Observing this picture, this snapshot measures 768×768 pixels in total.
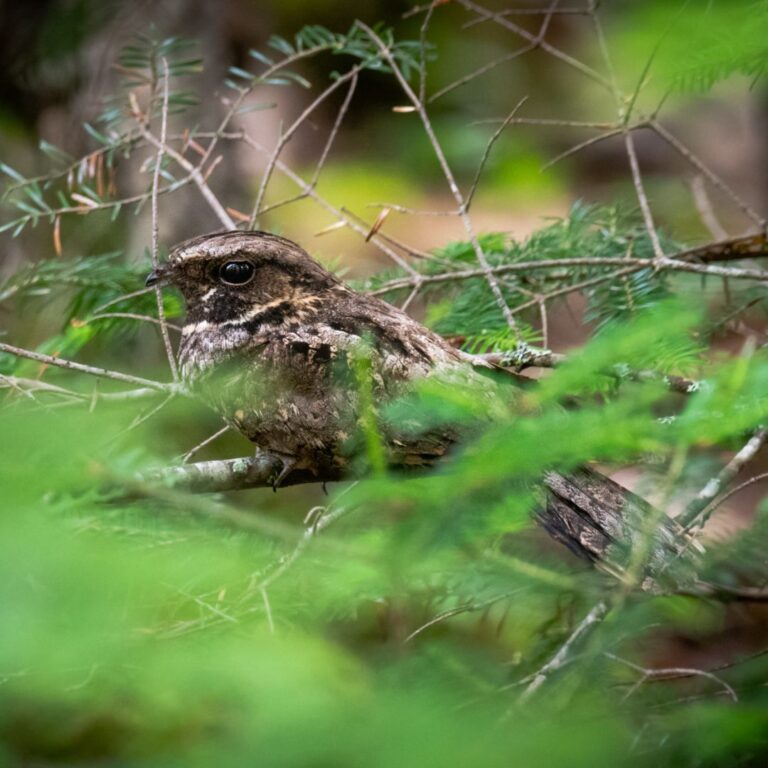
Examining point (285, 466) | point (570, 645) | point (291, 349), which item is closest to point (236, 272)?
point (291, 349)

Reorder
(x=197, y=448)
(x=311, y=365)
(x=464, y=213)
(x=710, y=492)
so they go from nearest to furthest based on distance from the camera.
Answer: (x=710, y=492) → (x=197, y=448) → (x=311, y=365) → (x=464, y=213)

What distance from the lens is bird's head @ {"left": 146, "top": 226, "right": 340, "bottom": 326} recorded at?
264 cm

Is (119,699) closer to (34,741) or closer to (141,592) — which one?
(141,592)

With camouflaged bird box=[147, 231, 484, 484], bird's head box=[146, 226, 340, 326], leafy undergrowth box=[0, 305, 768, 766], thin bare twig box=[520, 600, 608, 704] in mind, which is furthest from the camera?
bird's head box=[146, 226, 340, 326]

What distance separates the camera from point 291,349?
246 centimetres

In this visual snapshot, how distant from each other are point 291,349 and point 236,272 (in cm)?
38

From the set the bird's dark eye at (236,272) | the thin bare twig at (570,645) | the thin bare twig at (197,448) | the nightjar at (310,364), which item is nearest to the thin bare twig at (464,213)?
the nightjar at (310,364)

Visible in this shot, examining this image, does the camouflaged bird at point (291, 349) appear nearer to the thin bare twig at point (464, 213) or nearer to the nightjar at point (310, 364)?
the nightjar at point (310, 364)

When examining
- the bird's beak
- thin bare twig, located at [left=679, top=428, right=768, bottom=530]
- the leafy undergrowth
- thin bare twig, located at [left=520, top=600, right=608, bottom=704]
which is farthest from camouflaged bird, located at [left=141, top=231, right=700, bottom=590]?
the leafy undergrowth

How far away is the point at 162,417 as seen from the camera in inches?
94.4

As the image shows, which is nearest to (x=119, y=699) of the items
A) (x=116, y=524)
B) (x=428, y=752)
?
(x=116, y=524)

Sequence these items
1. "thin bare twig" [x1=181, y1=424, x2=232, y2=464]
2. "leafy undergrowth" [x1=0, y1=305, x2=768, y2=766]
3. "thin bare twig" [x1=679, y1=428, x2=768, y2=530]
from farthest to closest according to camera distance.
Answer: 1. "thin bare twig" [x1=181, y1=424, x2=232, y2=464]
2. "thin bare twig" [x1=679, y1=428, x2=768, y2=530]
3. "leafy undergrowth" [x1=0, y1=305, x2=768, y2=766]

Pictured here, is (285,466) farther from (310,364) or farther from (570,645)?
(570,645)

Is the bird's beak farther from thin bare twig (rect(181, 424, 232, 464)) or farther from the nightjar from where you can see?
thin bare twig (rect(181, 424, 232, 464))
